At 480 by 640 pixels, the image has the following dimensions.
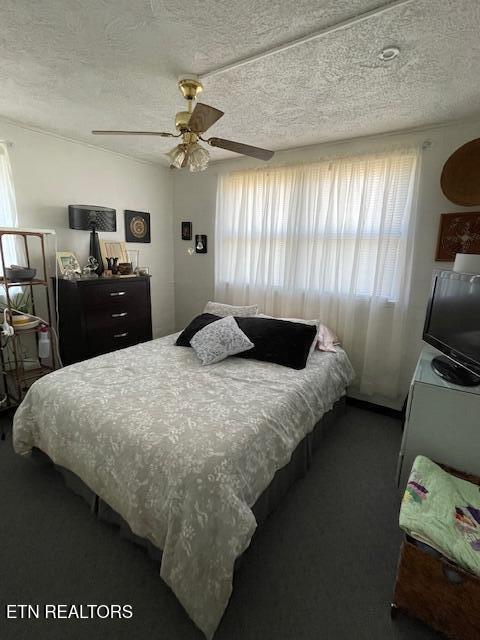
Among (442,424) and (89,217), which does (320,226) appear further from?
(89,217)

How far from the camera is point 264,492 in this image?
1.57 meters

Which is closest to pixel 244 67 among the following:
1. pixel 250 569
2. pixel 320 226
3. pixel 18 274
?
pixel 320 226

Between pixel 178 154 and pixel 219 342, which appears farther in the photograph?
pixel 219 342

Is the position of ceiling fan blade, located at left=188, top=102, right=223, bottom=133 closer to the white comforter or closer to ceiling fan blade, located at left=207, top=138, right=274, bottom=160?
ceiling fan blade, located at left=207, top=138, right=274, bottom=160

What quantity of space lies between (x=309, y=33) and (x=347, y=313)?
2.10 m

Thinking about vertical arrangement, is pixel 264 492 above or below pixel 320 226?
below

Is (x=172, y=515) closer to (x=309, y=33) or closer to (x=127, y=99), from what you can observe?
(x=309, y=33)

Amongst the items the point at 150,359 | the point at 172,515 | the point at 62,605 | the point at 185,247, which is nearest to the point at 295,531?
the point at 172,515

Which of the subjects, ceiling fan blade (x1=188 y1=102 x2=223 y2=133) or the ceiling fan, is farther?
the ceiling fan

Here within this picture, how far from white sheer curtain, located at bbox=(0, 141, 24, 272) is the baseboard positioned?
3.53 m

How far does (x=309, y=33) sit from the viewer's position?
1400 mm

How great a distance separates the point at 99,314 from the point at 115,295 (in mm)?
253

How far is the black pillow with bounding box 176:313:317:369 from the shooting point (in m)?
2.33

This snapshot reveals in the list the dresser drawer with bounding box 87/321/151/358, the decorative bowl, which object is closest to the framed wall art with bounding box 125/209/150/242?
the dresser drawer with bounding box 87/321/151/358
